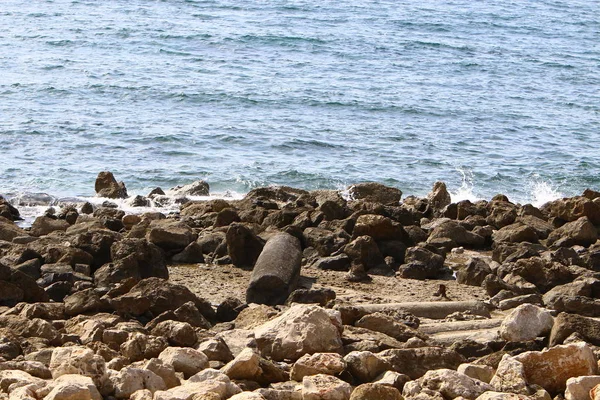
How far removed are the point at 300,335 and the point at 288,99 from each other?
69.7 ft

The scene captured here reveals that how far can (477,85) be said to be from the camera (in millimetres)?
34125

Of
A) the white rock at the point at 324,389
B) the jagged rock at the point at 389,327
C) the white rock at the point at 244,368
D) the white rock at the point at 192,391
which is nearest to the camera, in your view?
the white rock at the point at 192,391

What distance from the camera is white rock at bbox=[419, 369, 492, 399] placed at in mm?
7781

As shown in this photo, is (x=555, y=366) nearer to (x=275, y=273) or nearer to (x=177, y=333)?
(x=177, y=333)

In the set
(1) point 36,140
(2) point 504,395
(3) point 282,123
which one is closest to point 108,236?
(2) point 504,395

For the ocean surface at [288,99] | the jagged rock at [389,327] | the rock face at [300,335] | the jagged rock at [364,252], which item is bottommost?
the ocean surface at [288,99]

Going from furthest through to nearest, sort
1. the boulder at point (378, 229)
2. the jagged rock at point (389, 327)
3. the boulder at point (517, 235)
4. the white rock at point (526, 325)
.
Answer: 1. the boulder at point (517, 235)
2. the boulder at point (378, 229)
3. the jagged rock at point (389, 327)
4. the white rock at point (526, 325)

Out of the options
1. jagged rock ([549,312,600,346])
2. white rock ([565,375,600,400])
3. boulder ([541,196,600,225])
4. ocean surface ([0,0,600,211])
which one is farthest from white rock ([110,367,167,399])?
ocean surface ([0,0,600,211])

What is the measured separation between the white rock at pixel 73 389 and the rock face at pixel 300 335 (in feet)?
6.12

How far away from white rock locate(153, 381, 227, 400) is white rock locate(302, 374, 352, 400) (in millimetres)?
605

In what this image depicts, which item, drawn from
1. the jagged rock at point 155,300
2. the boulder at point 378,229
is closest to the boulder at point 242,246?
the boulder at point 378,229

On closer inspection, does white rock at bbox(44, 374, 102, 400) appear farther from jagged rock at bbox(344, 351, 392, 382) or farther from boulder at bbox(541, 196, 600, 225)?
boulder at bbox(541, 196, 600, 225)

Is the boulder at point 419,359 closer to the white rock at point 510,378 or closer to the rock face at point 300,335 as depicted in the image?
the rock face at point 300,335

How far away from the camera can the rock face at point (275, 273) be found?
1266 cm
